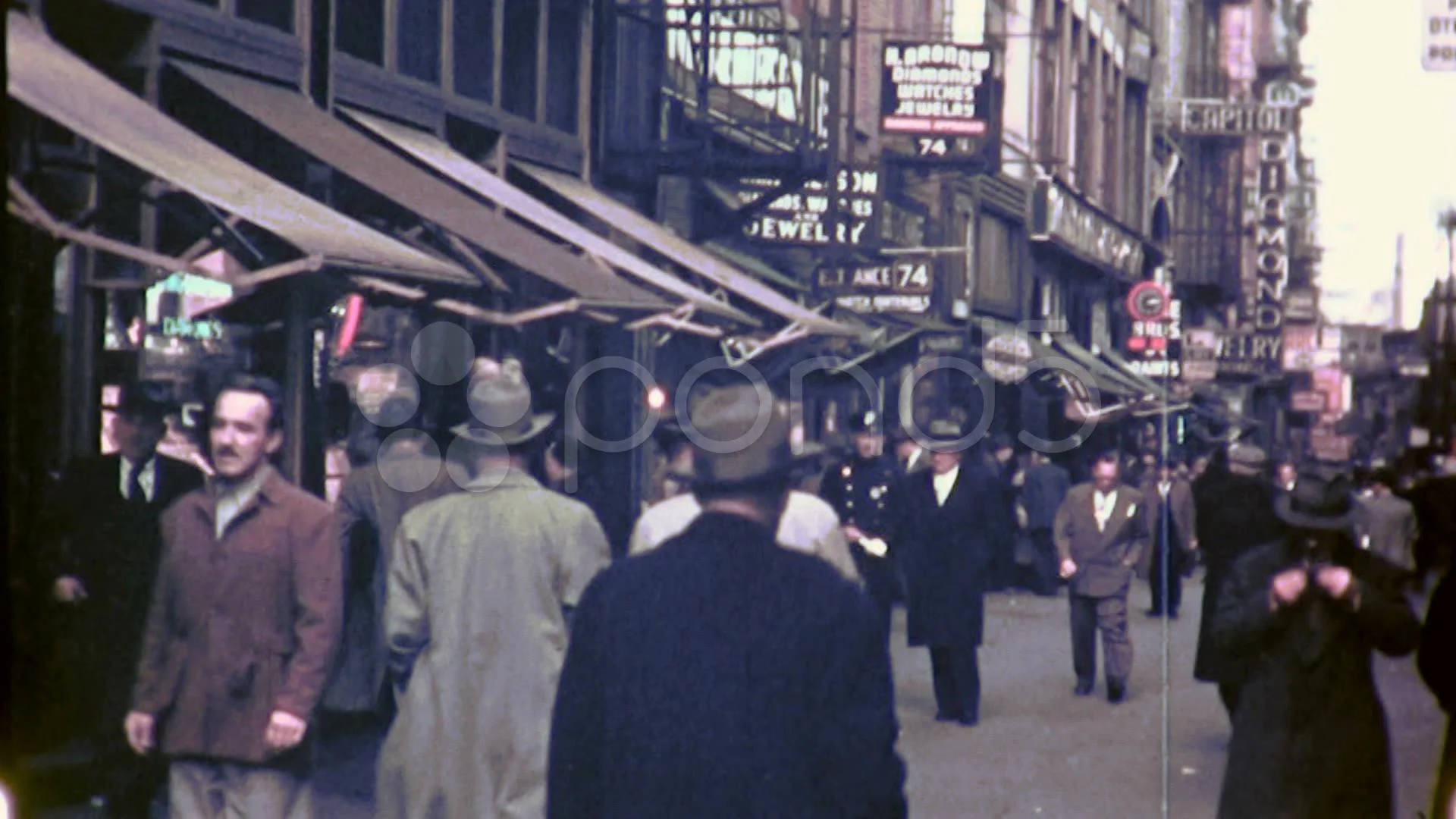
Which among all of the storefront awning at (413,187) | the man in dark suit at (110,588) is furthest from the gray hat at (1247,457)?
the man in dark suit at (110,588)

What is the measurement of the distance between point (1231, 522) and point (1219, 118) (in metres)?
45.7

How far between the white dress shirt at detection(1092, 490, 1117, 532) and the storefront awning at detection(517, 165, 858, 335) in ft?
12.6

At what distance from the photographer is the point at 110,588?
9180 mm

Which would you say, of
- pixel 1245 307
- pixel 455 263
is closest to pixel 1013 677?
pixel 455 263

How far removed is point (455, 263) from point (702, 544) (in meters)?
9.29

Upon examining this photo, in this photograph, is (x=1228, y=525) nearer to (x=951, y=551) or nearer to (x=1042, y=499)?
(x=951, y=551)

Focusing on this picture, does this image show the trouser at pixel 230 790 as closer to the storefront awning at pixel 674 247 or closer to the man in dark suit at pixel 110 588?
the man in dark suit at pixel 110 588

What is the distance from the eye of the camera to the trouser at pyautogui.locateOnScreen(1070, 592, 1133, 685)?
15688mm

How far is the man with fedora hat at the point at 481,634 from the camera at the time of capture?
23.6 feet

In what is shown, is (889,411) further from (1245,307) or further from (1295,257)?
(1295,257)

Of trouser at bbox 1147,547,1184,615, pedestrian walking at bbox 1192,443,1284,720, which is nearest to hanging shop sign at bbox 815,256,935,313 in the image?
trouser at bbox 1147,547,1184,615

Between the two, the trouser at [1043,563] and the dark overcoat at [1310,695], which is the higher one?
the dark overcoat at [1310,695]

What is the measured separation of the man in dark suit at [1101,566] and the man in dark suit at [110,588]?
7926 millimetres

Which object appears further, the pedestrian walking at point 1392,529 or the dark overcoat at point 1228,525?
the pedestrian walking at point 1392,529
